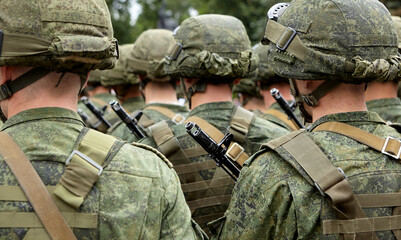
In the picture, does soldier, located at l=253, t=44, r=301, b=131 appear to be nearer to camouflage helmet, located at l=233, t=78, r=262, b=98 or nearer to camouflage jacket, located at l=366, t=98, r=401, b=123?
camouflage helmet, located at l=233, t=78, r=262, b=98

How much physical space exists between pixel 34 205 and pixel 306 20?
1.82m

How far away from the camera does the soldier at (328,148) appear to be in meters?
2.93

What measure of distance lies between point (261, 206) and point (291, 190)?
19 cm

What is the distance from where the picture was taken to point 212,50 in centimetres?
505

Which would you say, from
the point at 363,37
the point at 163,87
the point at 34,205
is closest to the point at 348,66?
the point at 363,37

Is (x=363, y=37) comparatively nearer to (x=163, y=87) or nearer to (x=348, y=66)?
(x=348, y=66)

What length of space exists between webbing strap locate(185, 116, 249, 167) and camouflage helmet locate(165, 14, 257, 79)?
451 mm

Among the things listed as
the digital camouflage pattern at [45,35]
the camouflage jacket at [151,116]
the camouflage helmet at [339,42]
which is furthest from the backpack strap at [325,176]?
the camouflage jacket at [151,116]

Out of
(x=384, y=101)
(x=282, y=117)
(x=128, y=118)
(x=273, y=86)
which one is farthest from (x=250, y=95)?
(x=128, y=118)

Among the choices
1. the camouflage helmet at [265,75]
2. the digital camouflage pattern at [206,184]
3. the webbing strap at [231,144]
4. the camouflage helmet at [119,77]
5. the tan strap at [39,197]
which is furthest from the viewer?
the camouflage helmet at [119,77]

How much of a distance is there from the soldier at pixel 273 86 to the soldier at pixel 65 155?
14.0 feet

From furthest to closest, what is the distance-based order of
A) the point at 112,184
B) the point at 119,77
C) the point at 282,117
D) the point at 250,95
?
the point at 250,95 → the point at 119,77 → the point at 282,117 → the point at 112,184

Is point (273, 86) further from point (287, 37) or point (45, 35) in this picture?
point (45, 35)

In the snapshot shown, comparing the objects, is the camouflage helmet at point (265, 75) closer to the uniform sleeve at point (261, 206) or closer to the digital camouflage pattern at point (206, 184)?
the digital camouflage pattern at point (206, 184)
